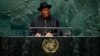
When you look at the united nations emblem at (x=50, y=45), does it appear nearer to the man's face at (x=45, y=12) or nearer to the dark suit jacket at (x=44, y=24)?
the dark suit jacket at (x=44, y=24)

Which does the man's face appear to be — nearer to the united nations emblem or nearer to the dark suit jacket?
the dark suit jacket

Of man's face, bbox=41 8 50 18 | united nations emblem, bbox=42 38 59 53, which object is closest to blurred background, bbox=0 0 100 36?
man's face, bbox=41 8 50 18

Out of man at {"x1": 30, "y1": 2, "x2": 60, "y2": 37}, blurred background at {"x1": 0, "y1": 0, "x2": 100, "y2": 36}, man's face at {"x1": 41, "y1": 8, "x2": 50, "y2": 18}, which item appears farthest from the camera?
blurred background at {"x1": 0, "y1": 0, "x2": 100, "y2": 36}

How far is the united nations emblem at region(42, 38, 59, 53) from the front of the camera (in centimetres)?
559

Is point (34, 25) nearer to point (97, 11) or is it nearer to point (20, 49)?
point (20, 49)

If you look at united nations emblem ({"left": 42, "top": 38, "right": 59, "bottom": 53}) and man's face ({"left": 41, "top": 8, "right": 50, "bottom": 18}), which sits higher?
man's face ({"left": 41, "top": 8, "right": 50, "bottom": 18})

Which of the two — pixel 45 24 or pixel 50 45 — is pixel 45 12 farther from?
pixel 50 45

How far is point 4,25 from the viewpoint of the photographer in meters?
7.33

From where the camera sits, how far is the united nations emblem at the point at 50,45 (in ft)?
18.3

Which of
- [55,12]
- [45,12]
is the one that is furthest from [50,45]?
[55,12]

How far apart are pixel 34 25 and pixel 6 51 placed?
574 mm

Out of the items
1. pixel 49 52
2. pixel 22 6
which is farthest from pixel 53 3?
pixel 49 52

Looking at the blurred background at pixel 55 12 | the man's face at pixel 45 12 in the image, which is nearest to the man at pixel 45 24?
the man's face at pixel 45 12

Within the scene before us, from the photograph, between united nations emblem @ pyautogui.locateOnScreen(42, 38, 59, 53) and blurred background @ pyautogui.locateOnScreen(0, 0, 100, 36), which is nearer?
united nations emblem @ pyautogui.locateOnScreen(42, 38, 59, 53)
